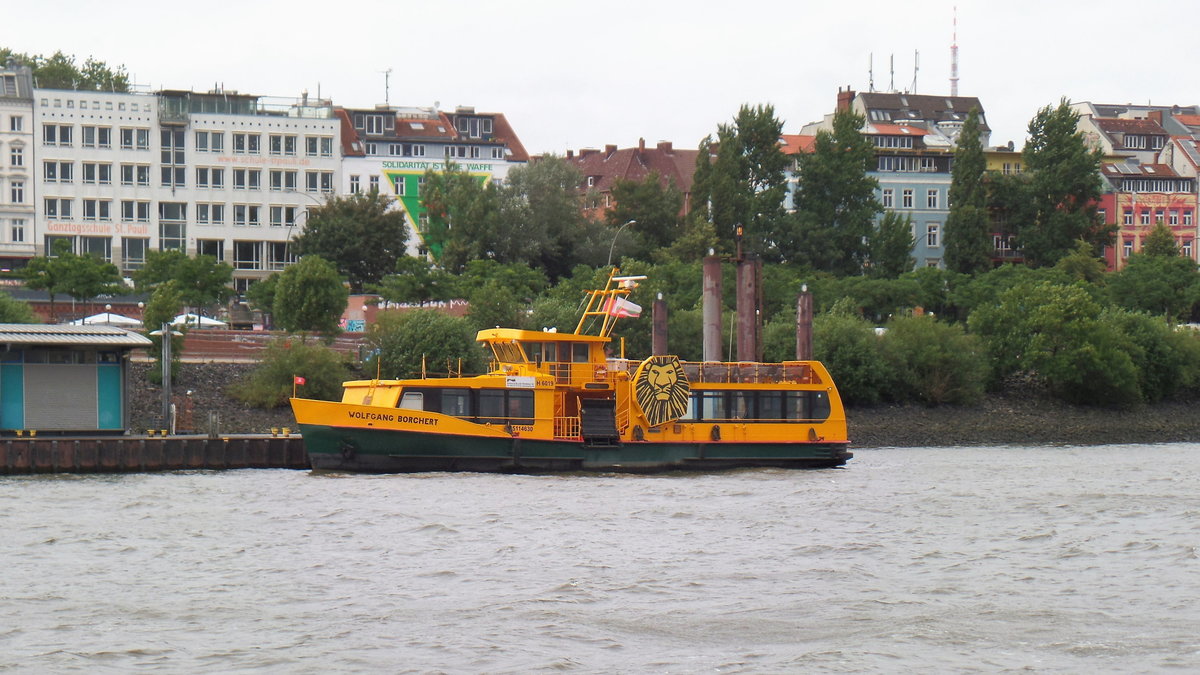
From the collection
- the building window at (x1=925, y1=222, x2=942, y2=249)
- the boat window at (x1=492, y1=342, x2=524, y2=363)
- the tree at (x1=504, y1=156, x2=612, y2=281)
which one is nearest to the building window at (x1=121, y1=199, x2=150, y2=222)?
the tree at (x1=504, y1=156, x2=612, y2=281)

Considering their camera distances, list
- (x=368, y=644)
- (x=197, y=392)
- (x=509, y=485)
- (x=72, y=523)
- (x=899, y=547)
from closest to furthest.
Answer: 1. (x=368, y=644)
2. (x=899, y=547)
3. (x=72, y=523)
4. (x=509, y=485)
5. (x=197, y=392)

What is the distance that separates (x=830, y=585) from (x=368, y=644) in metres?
8.41

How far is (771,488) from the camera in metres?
44.1

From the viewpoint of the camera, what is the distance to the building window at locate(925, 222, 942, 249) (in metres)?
112

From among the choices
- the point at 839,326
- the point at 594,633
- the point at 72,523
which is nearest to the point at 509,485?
the point at 72,523

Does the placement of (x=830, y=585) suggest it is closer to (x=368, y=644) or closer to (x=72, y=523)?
(x=368, y=644)

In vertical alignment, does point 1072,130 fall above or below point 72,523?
above

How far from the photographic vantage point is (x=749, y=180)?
9888cm

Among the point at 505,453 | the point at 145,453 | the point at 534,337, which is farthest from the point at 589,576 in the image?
the point at 145,453

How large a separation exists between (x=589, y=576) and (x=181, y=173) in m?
73.4

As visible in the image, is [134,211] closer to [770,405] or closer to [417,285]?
[417,285]

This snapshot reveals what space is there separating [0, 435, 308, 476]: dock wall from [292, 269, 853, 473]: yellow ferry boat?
4188 mm

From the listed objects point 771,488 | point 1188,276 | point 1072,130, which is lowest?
point 771,488

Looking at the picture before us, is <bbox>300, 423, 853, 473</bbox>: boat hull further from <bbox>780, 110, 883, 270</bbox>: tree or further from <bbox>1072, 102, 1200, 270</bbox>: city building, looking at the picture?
<bbox>1072, 102, 1200, 270</bbox>: city building
